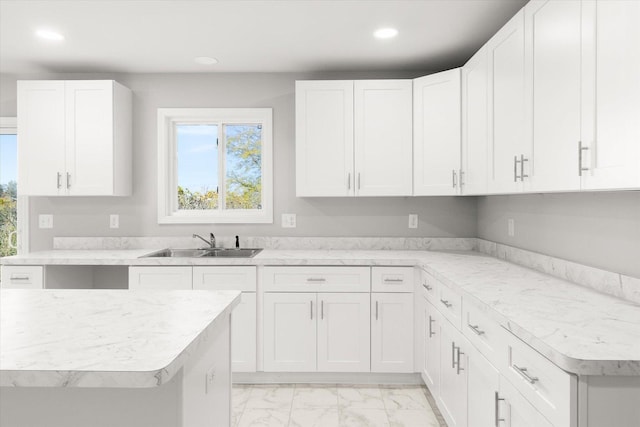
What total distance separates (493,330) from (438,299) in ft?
2.92

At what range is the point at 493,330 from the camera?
1698mm

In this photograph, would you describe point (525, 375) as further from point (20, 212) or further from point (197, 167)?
point (20, 212)

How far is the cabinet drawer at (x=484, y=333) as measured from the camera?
1627 millimetres

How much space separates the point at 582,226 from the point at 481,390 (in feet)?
3.27

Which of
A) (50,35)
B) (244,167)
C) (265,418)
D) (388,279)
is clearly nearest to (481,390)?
(388,279)

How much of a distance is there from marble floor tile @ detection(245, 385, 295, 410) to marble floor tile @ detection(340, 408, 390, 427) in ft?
1.27

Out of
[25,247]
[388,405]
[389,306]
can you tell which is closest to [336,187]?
[389,306]

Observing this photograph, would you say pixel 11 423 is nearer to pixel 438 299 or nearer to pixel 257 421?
pixel 257 421

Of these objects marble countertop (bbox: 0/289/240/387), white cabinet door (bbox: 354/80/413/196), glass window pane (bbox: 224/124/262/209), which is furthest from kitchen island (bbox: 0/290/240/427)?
glass window pane (bbox: 224/124/262/209)

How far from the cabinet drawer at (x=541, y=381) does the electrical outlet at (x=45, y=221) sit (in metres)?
3.76

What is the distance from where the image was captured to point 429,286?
2795 mm

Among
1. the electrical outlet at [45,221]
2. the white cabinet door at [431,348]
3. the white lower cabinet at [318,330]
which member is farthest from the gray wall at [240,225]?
the white cabinet door at [431,348]

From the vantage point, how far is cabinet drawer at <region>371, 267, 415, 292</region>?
3.11 meters

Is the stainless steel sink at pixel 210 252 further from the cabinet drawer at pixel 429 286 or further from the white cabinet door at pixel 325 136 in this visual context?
the cabinet drawer at pixel 429 286
